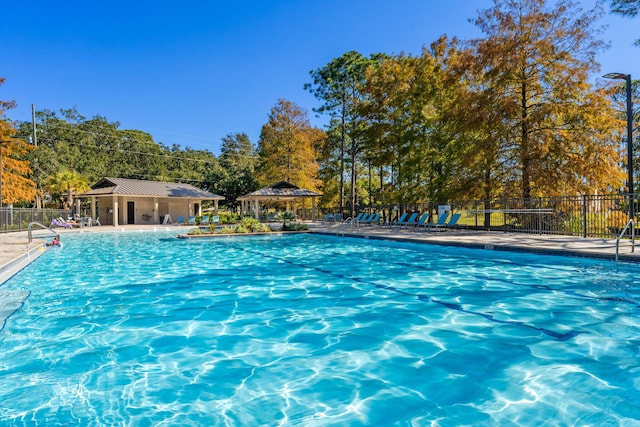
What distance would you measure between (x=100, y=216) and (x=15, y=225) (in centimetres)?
1048

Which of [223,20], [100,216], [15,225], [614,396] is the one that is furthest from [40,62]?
[614,396]

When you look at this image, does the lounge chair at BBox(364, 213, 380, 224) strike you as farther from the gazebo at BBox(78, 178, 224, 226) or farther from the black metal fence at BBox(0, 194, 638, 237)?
the gazebo at BBox(78, 178, 224, 226)

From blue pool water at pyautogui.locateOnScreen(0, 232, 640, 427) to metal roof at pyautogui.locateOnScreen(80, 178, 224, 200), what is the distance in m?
22.3

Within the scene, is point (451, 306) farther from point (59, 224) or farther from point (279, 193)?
point (59, 224)

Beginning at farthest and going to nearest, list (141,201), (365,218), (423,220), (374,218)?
(141,201), (365,218), (374,218), (423,220)

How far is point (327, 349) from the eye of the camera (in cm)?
436

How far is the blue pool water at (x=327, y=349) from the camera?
3020 millimetres

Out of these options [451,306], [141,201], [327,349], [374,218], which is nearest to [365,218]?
[374,218]

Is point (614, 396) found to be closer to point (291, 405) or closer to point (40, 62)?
point (291, 405)

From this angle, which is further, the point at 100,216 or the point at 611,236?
the point at 100,216

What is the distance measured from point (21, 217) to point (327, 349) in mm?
25478

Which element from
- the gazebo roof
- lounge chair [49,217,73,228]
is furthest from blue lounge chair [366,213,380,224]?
lounge chair [49,217,73,228]

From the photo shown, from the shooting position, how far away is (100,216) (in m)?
32.7

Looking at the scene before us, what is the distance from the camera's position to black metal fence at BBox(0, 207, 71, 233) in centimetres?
2074
